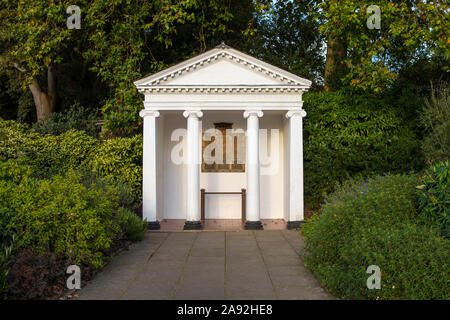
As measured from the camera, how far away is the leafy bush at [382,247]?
18.4 feet

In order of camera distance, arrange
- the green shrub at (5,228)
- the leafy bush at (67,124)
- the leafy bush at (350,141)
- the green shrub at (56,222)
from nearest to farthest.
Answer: the green shrub at (5,228), the green shrub at (56,222), the leafy bush at (350,141), the leafy bush at (67,124)

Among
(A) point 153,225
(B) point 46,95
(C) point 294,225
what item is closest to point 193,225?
(A) point 153,225

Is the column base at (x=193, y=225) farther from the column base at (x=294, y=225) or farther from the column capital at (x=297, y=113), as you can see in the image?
the column capital at (x=297, y=113)

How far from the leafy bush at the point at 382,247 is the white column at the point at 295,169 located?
4537 mm

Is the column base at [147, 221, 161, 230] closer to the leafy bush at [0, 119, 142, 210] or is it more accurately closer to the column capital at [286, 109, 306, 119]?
the leafy bush at [0, 119, 142, 210]

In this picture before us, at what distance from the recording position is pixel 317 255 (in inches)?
289

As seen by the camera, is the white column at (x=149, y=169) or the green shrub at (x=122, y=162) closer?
the white column at (x=149, y=169)

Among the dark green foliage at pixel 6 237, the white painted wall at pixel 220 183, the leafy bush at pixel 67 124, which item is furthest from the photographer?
the leafy bush at pixel 67 124

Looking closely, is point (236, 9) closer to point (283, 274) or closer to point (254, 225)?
point (254, 225)

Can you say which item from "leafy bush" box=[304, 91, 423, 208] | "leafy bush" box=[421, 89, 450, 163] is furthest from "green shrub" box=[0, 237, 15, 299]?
"leafy bush" box=[421, 89, 450, 163]

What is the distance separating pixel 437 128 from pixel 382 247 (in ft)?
25.2

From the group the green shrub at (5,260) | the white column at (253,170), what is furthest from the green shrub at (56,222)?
the white column at (253,170)

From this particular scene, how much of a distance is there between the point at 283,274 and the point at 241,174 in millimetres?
7315

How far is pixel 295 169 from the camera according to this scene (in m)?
12.7
